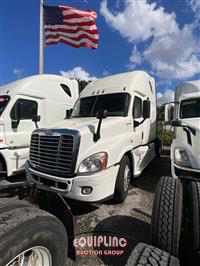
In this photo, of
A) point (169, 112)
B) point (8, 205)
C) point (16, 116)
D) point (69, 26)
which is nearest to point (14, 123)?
point (16, 116)

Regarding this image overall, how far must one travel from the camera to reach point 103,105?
4.20 meters

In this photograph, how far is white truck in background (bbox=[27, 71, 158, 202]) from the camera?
2.66 meters

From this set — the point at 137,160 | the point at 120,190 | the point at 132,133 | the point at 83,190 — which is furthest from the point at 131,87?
the point at 83,190

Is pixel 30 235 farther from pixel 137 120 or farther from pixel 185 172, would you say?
pixel 137 120

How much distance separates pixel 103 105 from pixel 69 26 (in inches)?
259

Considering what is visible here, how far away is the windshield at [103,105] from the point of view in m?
3.95

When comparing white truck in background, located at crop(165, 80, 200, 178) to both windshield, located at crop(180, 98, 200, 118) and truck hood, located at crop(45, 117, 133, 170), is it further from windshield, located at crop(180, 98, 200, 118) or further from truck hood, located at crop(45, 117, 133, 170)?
truck hood, located at crop(45, 117, 133, 170)

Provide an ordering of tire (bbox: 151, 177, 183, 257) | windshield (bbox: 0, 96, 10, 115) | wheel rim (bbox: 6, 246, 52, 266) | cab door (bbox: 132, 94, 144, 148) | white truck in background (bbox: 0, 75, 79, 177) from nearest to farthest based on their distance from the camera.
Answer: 1. wheel rim (bbox: 6, 246, 52, 266)
2. tire (bbox: 151, 177, 183, 257)
3. cab door (bbox: 132, 94, 144, 148)
4. white truck in background (bbox: 0, 75, 79, 177)
5. windshield (bbox: 0, 96, 10, 115)

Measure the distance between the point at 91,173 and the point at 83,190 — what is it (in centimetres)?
31

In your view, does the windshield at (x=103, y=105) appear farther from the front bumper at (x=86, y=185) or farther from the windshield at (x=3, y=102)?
the windshield at (x=3, y=102)

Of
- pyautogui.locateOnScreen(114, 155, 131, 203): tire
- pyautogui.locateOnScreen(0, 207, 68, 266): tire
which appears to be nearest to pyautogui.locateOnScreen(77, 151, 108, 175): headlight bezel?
pyautogui.locateOnScreen(114, 155, 131, 203): tire

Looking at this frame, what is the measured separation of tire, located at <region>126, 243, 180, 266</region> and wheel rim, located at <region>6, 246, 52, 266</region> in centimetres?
77

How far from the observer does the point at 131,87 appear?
13.7ft

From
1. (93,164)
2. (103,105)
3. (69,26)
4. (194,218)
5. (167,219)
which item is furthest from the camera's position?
(69,26)
